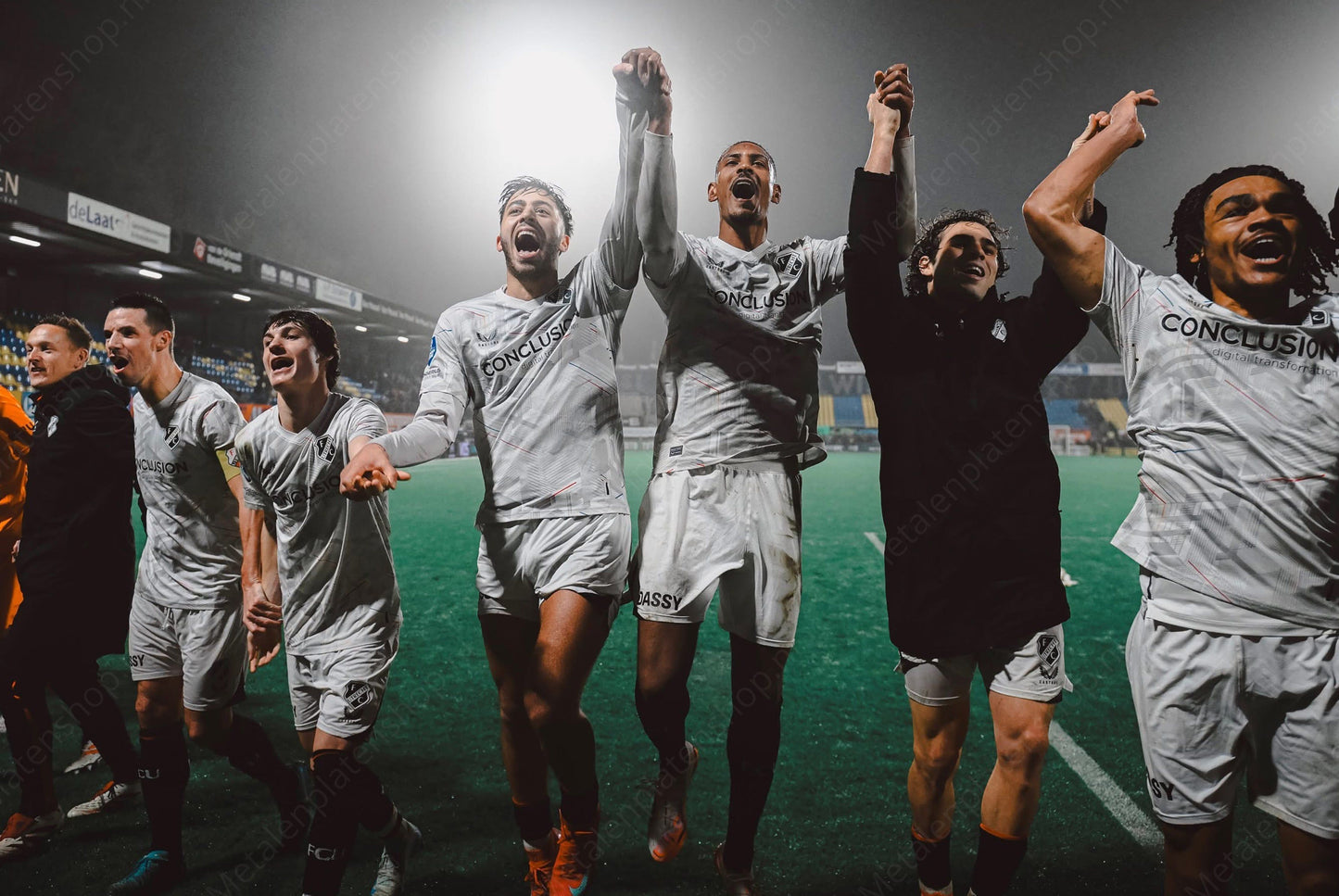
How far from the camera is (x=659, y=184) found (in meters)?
2.55

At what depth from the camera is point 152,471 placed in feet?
11.1

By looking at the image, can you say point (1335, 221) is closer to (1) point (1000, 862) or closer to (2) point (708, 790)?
(1) point (1000, 862)

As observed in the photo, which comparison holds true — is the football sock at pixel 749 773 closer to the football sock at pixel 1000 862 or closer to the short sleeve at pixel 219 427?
the football sock at pixel 1000 862

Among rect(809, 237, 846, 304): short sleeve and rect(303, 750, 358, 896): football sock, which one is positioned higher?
rect(809, 237, 846, 304): short sleeve

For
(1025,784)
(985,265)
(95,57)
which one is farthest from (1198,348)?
(95,57)

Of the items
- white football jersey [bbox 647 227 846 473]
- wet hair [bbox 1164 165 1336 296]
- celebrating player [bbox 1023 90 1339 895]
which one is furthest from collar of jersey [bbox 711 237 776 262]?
wet hair [bbox 1164 165 1336 296]

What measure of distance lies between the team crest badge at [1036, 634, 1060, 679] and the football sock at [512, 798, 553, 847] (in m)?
1.84

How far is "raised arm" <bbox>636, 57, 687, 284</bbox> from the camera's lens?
253cm

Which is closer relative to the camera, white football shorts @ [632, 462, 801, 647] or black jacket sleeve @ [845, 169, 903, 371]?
black jacket sleeve @ [845, 169, 903, 371]

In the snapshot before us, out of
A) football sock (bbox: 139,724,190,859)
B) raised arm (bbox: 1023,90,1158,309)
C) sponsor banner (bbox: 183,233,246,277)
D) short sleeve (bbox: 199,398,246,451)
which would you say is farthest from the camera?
sponsor banner (bbox: 183,233,246,277)

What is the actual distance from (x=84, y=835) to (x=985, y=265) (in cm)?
422

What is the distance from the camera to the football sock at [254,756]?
3.24 m

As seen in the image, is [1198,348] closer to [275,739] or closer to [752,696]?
[752,696]

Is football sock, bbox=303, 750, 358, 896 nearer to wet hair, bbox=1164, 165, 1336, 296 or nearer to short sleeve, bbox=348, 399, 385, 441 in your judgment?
short sleeve, bbox=348, 399, 385, 441
